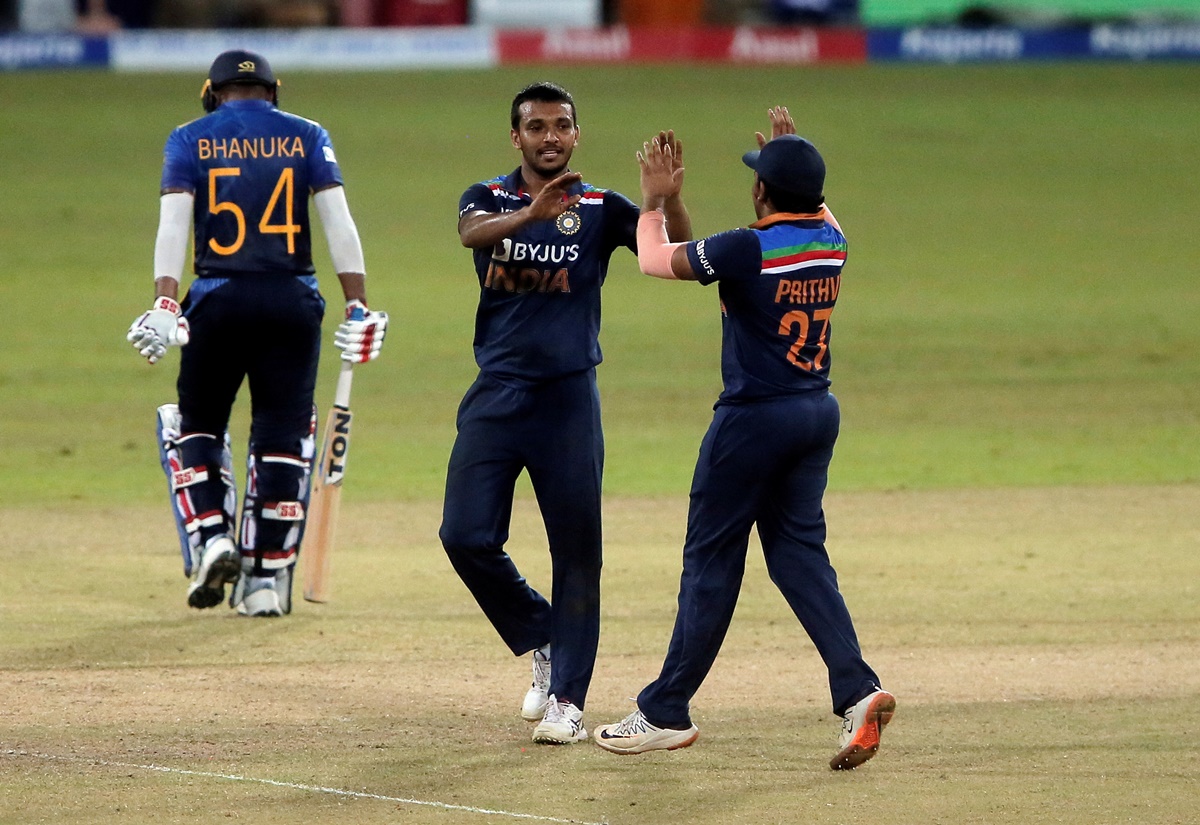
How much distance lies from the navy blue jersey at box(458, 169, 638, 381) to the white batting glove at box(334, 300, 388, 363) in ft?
5.61

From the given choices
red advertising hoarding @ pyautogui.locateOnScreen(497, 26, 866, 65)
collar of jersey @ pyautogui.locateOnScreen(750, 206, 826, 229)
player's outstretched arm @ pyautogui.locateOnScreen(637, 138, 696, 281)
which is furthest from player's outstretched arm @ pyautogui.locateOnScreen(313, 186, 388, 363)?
red advertising hoarding @ pyautogui.locateOnScreen(497, 26, 866, 65)

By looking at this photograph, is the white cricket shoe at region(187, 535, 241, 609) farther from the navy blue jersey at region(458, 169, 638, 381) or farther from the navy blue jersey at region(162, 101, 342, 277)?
the navy blue jersey at region(458, 169, 638, 381)

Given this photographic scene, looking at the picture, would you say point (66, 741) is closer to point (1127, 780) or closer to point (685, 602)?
point (685, 602)

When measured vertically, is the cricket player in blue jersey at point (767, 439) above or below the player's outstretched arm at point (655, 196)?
below

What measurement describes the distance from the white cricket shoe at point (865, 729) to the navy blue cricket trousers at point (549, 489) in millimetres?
973

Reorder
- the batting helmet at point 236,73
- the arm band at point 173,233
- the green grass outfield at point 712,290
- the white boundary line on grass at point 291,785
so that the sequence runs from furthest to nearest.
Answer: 1. the green grass outfield at point 712,290
2. the batting helmet at point 236,73
3. the arm band at point 173,233
4. the white boundary line on grass at point 291,785

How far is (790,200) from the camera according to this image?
6.24 meters

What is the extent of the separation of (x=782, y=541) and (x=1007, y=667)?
1.70m

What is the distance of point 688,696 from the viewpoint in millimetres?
6367

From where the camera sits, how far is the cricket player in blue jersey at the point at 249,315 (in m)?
8.19

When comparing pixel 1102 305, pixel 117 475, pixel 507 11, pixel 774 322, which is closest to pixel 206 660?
pixel 774 322

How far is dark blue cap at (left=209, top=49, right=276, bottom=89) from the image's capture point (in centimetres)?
838

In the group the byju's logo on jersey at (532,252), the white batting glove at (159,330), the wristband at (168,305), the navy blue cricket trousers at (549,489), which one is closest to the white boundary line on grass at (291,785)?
the navy blue cricket trousers at (549,489)

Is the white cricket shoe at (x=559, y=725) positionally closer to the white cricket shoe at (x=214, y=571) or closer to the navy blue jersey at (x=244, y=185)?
the white cricket shoe at (x=214, y=571)
